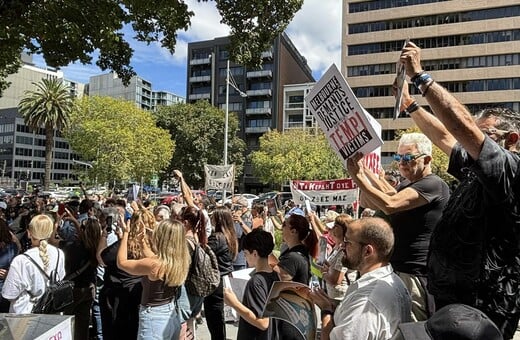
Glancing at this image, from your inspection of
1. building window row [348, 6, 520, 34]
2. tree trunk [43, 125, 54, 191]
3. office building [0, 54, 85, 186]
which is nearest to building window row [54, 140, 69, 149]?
office building [0, 54, 85, 186]

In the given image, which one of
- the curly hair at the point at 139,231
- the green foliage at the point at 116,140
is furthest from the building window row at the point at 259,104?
the curly hair at the point at 139,231

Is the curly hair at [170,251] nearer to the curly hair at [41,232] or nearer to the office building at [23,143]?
the curly hair at [41,232]

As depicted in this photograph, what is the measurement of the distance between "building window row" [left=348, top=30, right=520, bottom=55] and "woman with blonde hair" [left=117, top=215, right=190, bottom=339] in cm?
6048

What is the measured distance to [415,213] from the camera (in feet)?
10.3

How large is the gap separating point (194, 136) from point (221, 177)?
139 feet

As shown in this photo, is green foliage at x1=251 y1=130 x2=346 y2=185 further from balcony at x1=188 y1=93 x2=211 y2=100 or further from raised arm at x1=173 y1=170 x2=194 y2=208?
raised arm at x1=173 y1=170 x2=194 y2=208

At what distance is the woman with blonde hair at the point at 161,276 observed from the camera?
4066mm

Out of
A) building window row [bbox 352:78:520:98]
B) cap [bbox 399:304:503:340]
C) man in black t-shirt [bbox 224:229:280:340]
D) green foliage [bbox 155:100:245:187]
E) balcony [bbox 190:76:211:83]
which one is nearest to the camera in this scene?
cap [bbox 399:304:503:340]

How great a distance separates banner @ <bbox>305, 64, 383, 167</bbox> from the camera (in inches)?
139

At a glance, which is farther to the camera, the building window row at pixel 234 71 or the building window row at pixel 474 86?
the building window row at pixel 234 71

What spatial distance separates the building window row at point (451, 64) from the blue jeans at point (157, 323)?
59.4m

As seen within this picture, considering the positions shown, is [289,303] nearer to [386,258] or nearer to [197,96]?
[386,258]

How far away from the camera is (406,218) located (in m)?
3.15

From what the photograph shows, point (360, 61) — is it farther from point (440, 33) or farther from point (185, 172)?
point (185, 172)
